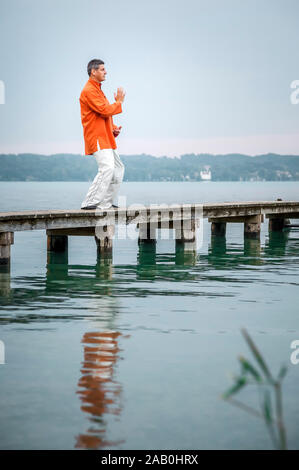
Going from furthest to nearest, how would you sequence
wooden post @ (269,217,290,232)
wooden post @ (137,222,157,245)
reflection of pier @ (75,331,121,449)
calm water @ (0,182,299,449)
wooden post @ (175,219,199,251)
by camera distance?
wooden post @ (269,217,290,232) → wooden post @ (137,222,157,245) → wooden post @ (175,219,199,251) → calm water @ (0,182,299,449) → reflection of pier @ (75,331,121,449)

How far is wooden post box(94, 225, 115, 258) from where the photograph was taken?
14.8 meters

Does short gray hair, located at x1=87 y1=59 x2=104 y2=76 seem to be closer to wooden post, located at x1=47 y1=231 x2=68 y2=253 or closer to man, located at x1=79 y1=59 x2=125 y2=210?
man, located at x1=79 y1=59 x2=125 y2=210

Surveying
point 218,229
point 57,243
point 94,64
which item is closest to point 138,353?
point 94,64

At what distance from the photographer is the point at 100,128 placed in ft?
41.3

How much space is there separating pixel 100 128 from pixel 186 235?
5481 millimetres

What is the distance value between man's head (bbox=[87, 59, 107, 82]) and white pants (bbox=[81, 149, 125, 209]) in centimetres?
117

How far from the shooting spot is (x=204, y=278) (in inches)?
503

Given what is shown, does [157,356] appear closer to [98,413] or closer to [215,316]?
[98,413]

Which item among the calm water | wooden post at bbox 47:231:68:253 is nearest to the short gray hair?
the calm water

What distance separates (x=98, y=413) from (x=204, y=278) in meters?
7.70

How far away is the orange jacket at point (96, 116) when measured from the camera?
1232 centimetres

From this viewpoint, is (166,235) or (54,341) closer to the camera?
(54,341)
